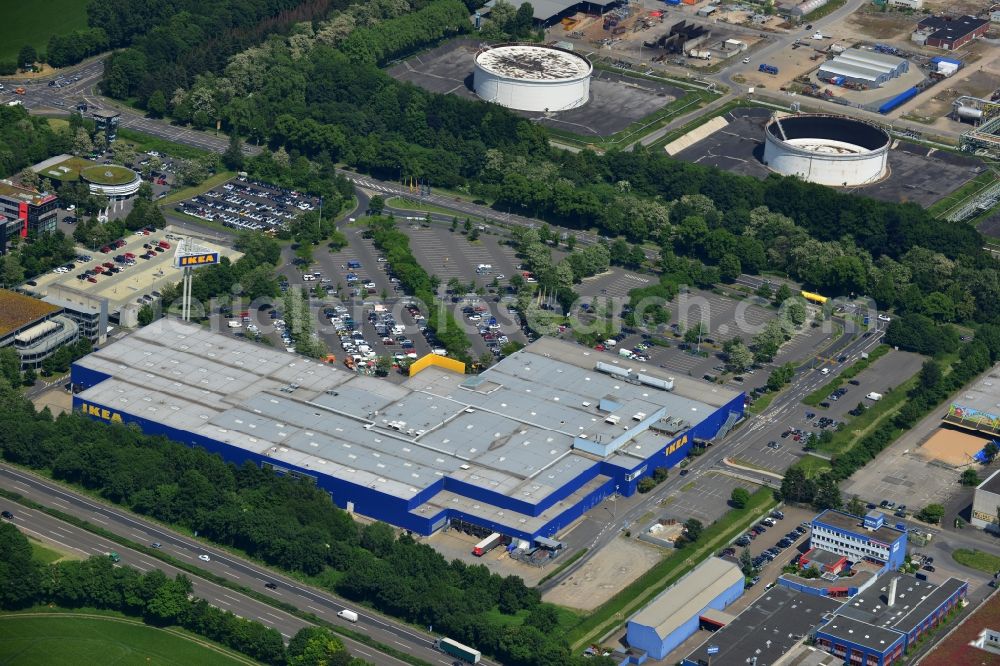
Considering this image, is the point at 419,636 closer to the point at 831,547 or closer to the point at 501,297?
the point at 831,547

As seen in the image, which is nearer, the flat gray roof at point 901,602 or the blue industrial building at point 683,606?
the blue industrial building at point 683,606

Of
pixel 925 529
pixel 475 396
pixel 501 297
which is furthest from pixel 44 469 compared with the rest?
pixel 925 529

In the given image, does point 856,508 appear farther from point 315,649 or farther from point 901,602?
point 315,649

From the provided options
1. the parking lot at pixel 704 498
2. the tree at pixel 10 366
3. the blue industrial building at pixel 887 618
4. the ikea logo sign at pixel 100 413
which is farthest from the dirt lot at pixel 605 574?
the tree at pixel 10 366

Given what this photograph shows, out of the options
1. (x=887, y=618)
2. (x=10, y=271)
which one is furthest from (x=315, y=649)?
(x=10, y=271)

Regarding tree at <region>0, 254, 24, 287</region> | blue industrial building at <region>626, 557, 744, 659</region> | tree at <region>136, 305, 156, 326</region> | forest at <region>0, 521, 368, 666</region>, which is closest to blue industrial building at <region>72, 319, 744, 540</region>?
tree at <region>136, 305, 156, 326</region>

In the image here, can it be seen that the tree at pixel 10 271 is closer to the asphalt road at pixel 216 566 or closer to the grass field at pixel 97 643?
the asphalt road at pixel 216 566
